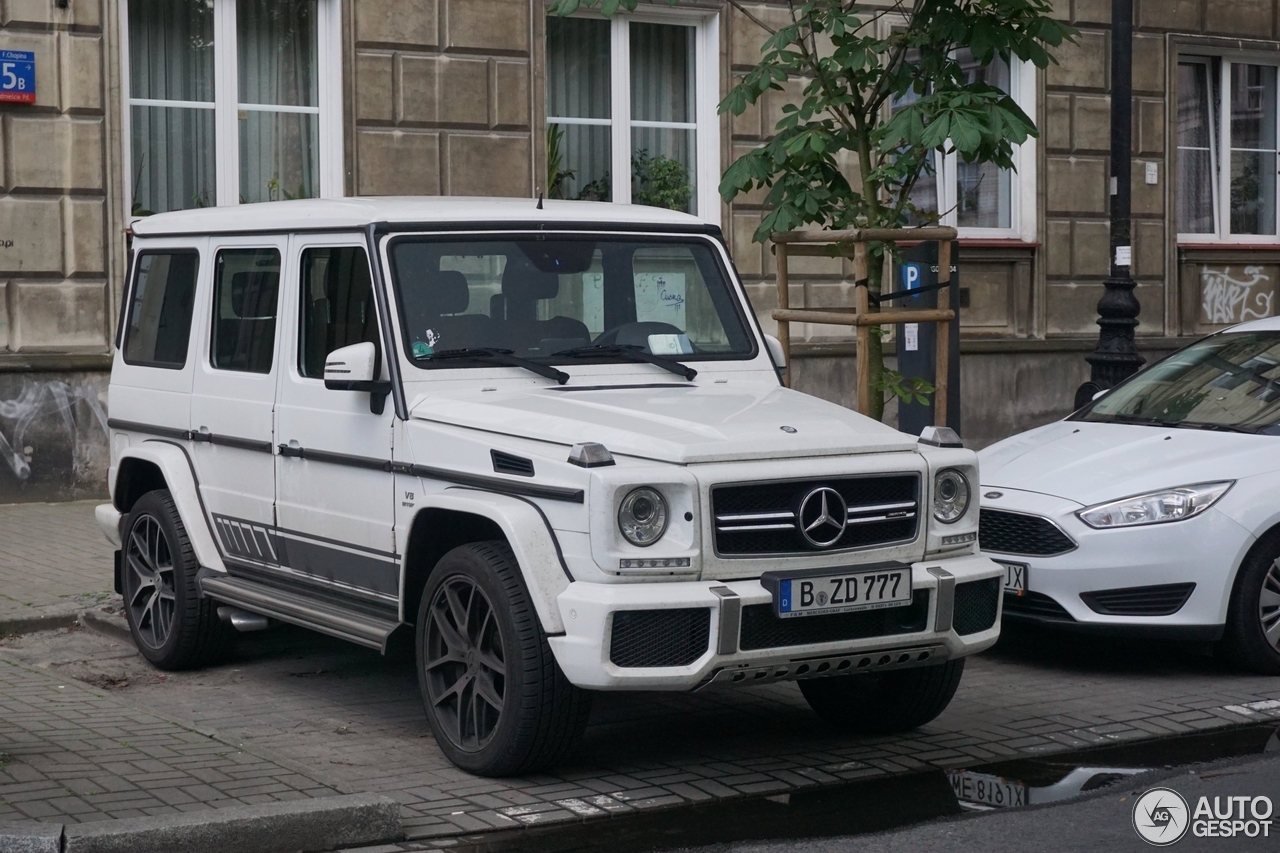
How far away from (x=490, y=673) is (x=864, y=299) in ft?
12.3

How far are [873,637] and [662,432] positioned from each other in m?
0.97

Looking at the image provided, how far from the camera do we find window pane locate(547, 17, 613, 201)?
15852 millimetres

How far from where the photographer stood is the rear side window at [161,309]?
7980 millimetres

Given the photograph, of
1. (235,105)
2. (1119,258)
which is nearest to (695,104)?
(235,105)

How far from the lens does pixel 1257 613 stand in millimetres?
7594

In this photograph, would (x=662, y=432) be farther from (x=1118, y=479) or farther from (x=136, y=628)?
(x=136, y=628)

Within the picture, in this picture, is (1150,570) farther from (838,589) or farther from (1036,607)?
(838,589)

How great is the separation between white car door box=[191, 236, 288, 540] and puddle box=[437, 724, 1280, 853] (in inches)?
97.3

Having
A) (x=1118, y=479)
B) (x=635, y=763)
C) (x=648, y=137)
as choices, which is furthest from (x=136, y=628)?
(x=648, y=137)

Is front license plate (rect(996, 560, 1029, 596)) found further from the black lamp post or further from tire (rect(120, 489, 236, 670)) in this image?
the black lamp post

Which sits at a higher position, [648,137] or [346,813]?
[648,137]

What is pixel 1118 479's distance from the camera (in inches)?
306

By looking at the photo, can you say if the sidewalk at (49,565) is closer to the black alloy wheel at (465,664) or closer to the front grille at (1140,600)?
the black alloy wheel at (465,664)

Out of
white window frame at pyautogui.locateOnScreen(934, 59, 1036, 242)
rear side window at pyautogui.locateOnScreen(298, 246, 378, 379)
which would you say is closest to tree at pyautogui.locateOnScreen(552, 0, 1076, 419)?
rear side window at pyautogui.locateOnScreen(298, 246, 378, 379)
